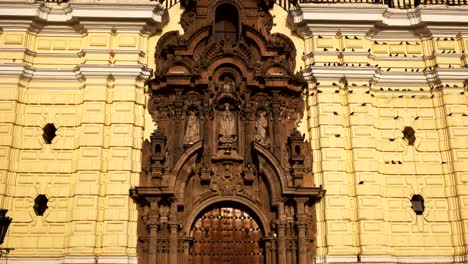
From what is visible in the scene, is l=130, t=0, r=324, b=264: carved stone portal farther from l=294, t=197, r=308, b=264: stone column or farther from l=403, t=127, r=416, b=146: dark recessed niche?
l=403, t=127, r=416, b=146: dark recessed niche

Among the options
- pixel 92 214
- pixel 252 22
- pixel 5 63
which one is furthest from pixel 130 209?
pixel 252 22

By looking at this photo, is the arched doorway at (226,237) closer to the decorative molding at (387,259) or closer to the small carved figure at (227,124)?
the decorative molding at (387,259)

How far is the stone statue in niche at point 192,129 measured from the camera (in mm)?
14727

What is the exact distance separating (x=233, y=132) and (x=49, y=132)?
4.68m

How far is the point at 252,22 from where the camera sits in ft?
51.9

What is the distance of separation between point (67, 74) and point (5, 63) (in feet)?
4.98

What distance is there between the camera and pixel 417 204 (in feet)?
48.1

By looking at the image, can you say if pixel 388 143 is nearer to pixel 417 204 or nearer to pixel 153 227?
pixel 417 204

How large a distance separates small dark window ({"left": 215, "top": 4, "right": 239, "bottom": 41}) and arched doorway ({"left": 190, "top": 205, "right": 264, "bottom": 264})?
4.78m

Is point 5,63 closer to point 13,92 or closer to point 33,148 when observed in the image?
point 13,92

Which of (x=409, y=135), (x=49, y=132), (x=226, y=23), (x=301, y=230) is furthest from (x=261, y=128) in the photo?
(x=49, y=132)

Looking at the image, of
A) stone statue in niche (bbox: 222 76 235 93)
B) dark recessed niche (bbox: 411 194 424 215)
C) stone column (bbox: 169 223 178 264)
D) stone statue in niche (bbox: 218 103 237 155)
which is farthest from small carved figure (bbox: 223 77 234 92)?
dark recessed niche (bbox: 411 194 424 215)

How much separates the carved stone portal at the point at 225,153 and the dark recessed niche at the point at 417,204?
2500 millimetres

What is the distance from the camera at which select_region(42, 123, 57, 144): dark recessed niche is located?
574 inches
